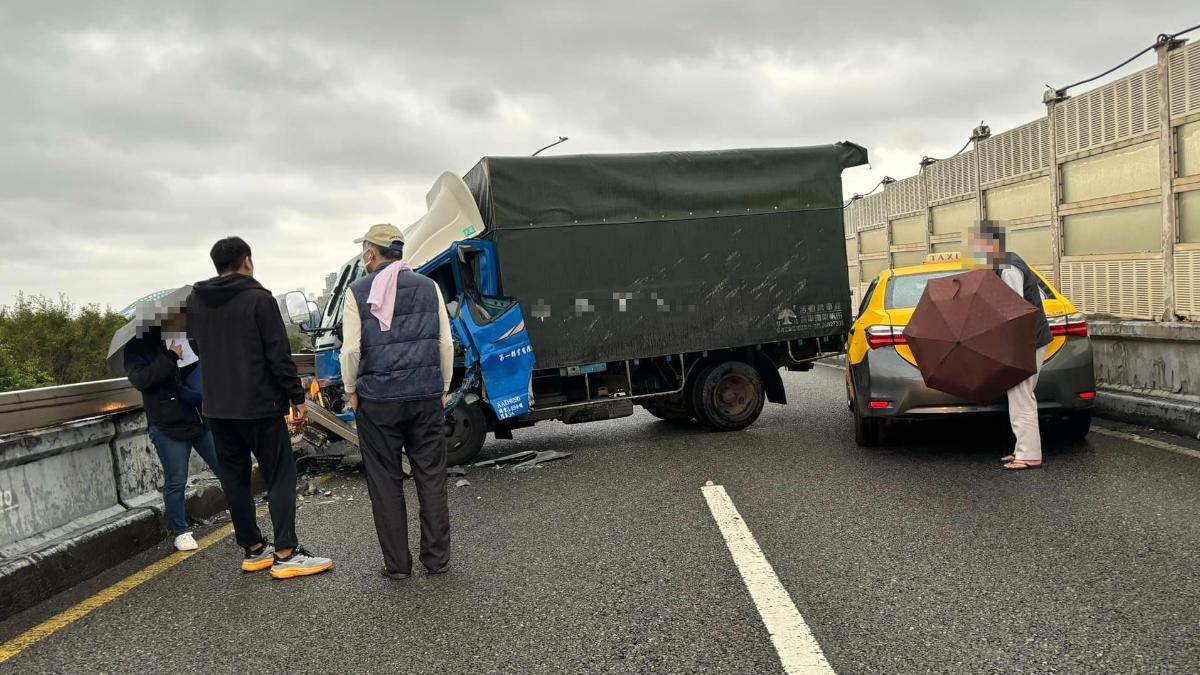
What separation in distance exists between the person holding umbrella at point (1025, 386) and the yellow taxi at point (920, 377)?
165 millimetres

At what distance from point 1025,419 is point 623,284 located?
12.4 feet

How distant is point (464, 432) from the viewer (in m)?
8.07

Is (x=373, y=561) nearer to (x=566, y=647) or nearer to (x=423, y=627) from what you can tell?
(x=423, y=627)

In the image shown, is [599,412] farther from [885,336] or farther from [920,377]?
[920,377]

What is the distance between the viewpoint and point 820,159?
9.26 metres

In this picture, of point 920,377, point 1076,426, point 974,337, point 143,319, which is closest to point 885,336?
point 920,377

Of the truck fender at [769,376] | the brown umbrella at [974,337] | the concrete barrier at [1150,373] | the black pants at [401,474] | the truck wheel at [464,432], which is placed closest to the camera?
the black pants at [401,474]

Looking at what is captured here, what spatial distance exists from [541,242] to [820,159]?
3.18 meters

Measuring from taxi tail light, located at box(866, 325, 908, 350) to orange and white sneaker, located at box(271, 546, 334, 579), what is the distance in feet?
14.4

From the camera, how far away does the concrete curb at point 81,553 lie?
4.54m

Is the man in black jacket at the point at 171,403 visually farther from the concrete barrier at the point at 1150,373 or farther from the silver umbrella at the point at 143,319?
the concrete barrier at the point at 1150,373

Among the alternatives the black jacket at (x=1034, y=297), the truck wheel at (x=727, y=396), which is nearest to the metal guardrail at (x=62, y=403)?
the truck wheel at (x=727, y=396)

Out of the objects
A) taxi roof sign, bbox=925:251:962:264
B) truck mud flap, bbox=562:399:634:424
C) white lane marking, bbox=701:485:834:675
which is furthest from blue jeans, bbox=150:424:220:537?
taxi roof sign, bbox=925:251:962:264

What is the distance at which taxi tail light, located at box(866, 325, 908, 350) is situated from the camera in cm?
686
